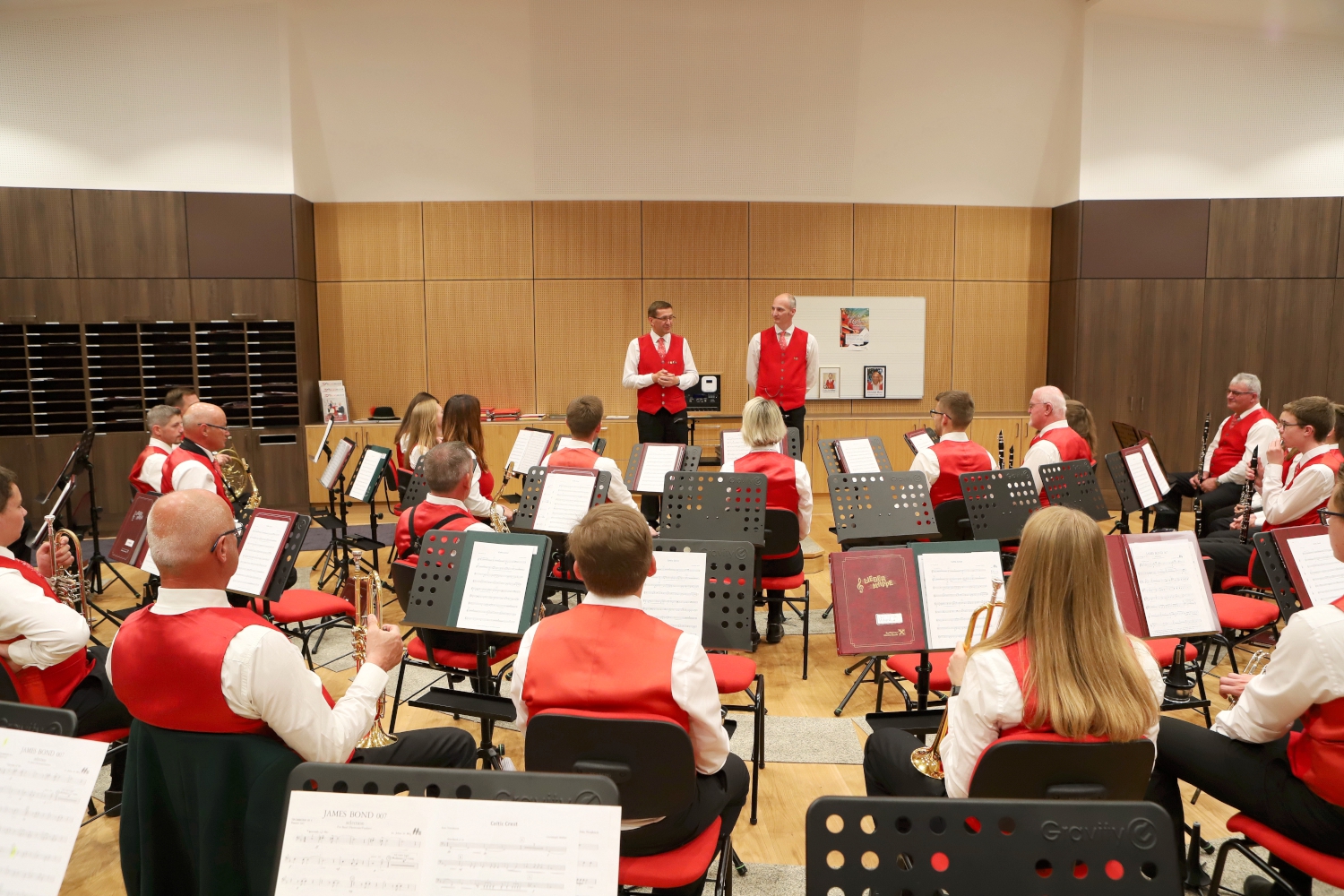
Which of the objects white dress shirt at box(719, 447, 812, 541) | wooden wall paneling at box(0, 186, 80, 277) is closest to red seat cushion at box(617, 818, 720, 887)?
white dress shirt at box(719, 447, 812, 541)

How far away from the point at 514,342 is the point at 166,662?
742cm

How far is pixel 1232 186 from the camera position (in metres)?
8.64

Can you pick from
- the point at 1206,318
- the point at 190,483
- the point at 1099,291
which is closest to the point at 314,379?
the point at 190,483

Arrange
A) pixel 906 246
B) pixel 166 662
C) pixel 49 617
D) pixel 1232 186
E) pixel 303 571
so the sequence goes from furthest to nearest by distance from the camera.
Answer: pixel 906 246
pixel 1232 186
pixel 303 571
pixel 49 617
pixel 166 662

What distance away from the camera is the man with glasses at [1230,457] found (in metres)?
6.01

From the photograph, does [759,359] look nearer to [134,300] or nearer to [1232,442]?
[1232,442]

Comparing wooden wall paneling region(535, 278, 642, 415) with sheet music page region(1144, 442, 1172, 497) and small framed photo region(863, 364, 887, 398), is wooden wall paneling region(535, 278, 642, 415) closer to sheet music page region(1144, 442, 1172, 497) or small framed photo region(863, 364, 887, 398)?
small framed photo region(863, 364, 887, 398)

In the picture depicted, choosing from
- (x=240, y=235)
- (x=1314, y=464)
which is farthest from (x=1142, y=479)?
(x=240, y=235)

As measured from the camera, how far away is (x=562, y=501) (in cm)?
446

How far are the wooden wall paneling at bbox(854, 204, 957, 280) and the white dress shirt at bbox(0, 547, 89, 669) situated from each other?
7.97 m

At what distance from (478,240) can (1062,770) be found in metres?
8.18

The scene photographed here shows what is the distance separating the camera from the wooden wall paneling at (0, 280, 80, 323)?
7840mm

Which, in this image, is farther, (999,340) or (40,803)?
(999,340)

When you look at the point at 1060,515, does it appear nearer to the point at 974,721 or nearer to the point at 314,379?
the point at 974,721
